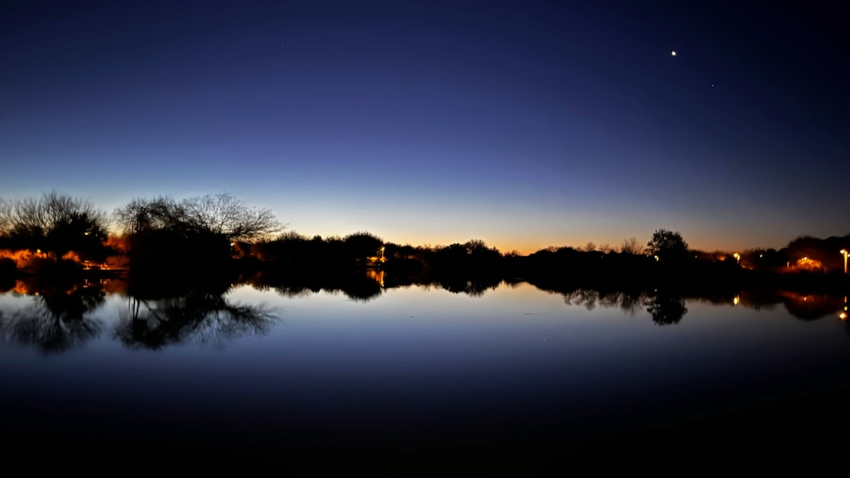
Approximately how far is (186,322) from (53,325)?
3.50m

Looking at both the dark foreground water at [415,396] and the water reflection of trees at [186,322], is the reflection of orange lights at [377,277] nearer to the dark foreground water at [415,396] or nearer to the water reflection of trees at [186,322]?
the water reflection of trees at [186,322]

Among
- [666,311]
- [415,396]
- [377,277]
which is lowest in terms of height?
[415,396]

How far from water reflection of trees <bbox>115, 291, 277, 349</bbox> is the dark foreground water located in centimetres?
12

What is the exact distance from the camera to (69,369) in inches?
348

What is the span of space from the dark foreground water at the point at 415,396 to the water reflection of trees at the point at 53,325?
0.11m

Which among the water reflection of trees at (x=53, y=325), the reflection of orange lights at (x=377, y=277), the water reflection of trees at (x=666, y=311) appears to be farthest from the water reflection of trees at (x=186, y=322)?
the reflection of orange lights at (x=377, y=277)

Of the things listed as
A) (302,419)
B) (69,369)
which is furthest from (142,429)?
(69,369)

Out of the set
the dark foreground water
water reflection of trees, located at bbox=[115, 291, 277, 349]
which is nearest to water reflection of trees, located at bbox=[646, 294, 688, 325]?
the dark foreground water

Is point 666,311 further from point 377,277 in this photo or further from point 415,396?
point 377,277

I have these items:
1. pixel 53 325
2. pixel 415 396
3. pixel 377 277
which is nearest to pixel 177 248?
pixel 377 277

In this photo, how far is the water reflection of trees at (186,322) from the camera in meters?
12.2

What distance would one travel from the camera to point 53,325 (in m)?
13.9

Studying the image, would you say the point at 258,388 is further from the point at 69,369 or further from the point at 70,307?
the point at 70,307

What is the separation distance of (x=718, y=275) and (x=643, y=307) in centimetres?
3601
